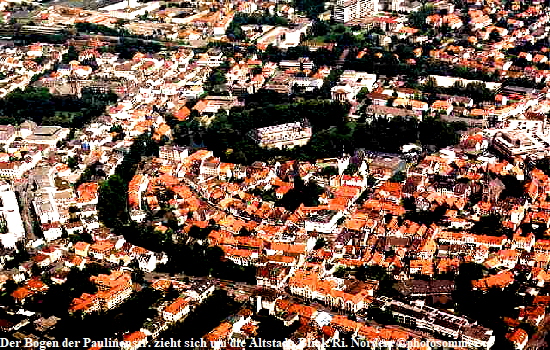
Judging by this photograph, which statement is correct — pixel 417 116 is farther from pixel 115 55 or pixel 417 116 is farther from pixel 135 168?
pixel 115 55

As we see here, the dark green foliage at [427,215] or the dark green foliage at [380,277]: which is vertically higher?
the dark green foliage at [427,215]

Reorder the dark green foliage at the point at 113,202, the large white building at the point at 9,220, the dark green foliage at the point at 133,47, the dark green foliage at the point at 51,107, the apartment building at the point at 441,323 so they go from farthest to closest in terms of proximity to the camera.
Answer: the dark green foliage at the point at 133,47, the dark green foliage at the point at 51,107, the dark green foliage at the point at 113,202, the large white building at the point at 9,220, the apartment building at the point at 441,323

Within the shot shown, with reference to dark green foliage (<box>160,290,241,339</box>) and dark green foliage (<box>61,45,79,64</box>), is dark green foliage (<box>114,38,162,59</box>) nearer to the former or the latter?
dark green foliage (<box>61,45,79,64</box>)

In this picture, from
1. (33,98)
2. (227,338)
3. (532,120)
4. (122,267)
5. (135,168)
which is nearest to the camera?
(227,338)

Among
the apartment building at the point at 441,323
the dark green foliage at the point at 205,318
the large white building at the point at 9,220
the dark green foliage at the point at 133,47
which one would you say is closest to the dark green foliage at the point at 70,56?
the dark green foliage at the point at 133,47

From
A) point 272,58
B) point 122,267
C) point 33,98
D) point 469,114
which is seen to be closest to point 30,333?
point 122,267

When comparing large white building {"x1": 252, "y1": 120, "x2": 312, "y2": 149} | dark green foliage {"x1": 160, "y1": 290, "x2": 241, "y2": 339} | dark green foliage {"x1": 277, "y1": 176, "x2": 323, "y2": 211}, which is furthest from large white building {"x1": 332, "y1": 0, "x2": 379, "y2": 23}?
dark green foliage {"x1": 160, "y1": 290, "x2": 241, "y2": 339}

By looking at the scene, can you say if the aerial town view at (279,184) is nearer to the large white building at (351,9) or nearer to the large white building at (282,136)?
the large white building at (282,136)
